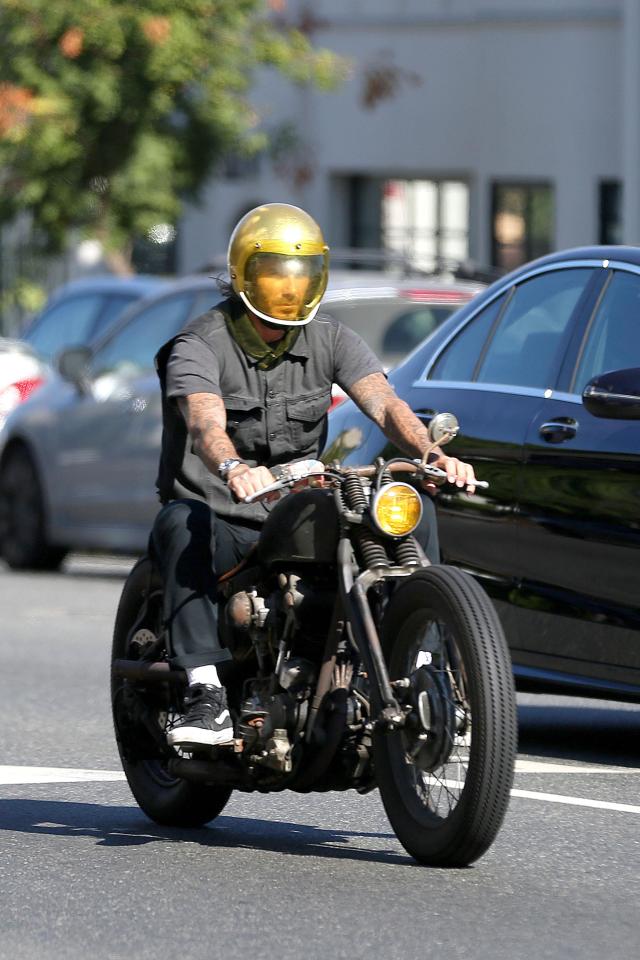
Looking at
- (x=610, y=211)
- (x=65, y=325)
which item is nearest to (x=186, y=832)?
(x=65, y=325)

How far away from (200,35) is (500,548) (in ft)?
59.9

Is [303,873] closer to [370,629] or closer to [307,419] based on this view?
[370,629]

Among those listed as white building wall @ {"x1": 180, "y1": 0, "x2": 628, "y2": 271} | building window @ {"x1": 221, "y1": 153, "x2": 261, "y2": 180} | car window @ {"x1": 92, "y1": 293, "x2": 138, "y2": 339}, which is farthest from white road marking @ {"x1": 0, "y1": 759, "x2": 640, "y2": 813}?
building window @ {"x1": 221, "y1": 153, "x2": 261, "y2": 180}

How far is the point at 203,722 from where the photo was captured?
6512 millimetres

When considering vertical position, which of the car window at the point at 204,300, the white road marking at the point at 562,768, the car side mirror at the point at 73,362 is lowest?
Answer: the white road marking at the point at 562,768

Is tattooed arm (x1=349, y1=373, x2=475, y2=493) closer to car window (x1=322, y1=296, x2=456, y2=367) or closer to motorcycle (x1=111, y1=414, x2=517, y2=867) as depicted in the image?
motorcycle (x1=111, y1=414, x2=517, y2=867)

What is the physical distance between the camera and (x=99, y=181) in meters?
26.9

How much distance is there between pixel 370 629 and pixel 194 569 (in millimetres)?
686

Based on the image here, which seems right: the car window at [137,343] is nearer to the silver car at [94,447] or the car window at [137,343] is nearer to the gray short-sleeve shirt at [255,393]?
the silver car at [94,447]

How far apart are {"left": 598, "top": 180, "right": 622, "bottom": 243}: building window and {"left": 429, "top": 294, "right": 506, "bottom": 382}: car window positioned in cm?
1937

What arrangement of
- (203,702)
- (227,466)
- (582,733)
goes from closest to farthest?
1. (227,466)
2. (203,702)
3. (582,733)

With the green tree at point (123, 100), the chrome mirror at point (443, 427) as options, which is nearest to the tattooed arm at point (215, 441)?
the chrome mirror at point (443, 427)

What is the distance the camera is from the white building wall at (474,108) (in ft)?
91.0

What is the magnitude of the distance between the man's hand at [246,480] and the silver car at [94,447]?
8.43 metres
